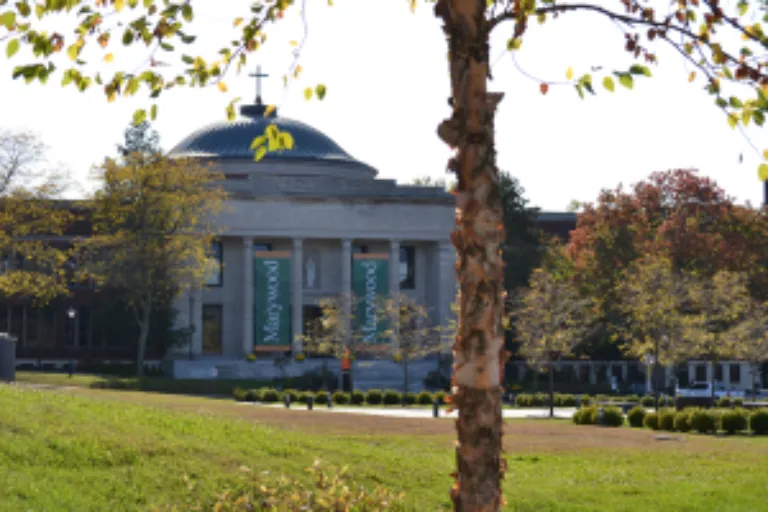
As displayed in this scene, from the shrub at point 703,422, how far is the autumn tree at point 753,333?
22.1m

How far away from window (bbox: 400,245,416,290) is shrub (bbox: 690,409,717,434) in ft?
200

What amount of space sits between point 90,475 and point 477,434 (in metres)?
9.15

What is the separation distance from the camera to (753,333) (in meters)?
67.8

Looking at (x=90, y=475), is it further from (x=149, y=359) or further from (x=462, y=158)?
(x=149, y=359)

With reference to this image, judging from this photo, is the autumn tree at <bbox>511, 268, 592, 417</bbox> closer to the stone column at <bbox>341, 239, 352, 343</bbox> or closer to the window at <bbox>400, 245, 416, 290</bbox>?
the stone column at <bbox>341, 239, 352, 343</bbox>

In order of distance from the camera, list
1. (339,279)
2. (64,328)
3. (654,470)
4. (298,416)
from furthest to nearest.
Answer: (339,279) < (64,328) < (298,416) < (654,470)

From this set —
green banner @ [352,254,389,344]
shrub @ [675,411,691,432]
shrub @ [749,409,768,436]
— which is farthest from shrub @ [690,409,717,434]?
green banner @ [352,254,389,344]

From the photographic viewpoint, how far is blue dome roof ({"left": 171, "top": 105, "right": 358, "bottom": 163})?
337 ft

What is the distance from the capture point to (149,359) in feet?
298

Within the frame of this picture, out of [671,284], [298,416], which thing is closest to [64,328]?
[671,284]

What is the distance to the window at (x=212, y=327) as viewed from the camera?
318 feet

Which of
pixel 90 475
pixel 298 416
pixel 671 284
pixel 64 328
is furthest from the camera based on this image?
pixel 64 328

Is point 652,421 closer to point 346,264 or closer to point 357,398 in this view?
point 357,398

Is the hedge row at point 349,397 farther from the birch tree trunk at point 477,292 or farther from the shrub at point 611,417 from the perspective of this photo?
the birch tree trunk at point 477,292
